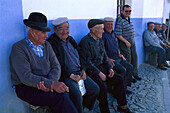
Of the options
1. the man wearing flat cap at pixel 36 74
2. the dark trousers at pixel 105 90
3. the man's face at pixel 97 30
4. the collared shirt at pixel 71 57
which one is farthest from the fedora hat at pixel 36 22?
the dark trousers at pixel 105 90

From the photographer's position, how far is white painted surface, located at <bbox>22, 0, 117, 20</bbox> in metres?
2.39

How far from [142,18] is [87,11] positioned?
3.00 meters

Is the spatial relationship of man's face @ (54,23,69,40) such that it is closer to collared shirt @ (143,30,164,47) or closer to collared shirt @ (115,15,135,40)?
collared shirt @ (115,15,135,40)

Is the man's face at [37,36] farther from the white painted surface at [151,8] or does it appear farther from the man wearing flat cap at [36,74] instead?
the white painted surface at [151,8]

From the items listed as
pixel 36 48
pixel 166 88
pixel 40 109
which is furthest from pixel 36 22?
pixel 166 88

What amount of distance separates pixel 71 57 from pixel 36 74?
738mm

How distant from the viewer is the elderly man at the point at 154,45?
5586 mm

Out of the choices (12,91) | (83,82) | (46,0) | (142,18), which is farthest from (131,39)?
(12,91)

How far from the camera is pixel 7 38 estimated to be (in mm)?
2086

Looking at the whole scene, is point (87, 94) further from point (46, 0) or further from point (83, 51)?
point (46, 0)

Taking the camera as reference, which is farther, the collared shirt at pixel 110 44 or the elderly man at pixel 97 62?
the collared shirt at pixel 110 44

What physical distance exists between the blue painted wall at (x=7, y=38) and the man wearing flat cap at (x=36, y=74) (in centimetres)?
12

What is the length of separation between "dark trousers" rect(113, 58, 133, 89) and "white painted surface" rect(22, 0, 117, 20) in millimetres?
1202

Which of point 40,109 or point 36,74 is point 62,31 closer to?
point 36,74
